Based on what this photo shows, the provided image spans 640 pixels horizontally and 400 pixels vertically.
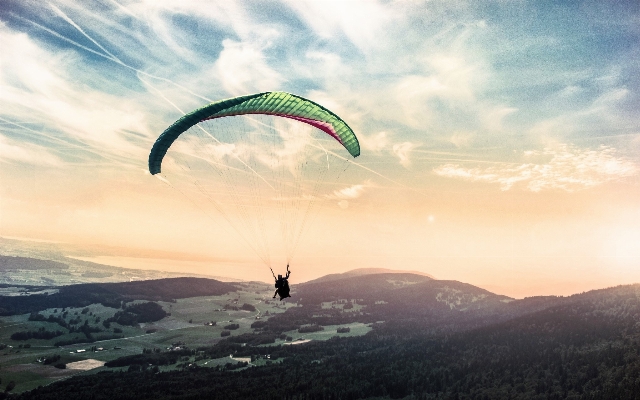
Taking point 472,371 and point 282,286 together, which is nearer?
point 282,286

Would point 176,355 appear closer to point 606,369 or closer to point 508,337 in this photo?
point 508,337

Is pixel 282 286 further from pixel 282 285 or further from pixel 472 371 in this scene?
pixel 472 371

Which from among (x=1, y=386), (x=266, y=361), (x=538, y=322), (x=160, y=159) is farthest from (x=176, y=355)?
(x=160, y=159)

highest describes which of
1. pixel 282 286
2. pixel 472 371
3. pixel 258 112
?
pixel 258 112

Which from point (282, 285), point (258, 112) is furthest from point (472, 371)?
point (258, 112)

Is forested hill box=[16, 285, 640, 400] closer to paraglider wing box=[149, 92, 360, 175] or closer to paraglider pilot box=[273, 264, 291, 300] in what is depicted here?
paraglider pilot box=[273, 264, 291, 300]

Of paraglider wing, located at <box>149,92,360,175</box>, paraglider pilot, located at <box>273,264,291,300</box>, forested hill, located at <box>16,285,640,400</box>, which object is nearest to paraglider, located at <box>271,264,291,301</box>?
paraglider pilot, located at <box>273,264,291,300</box>
